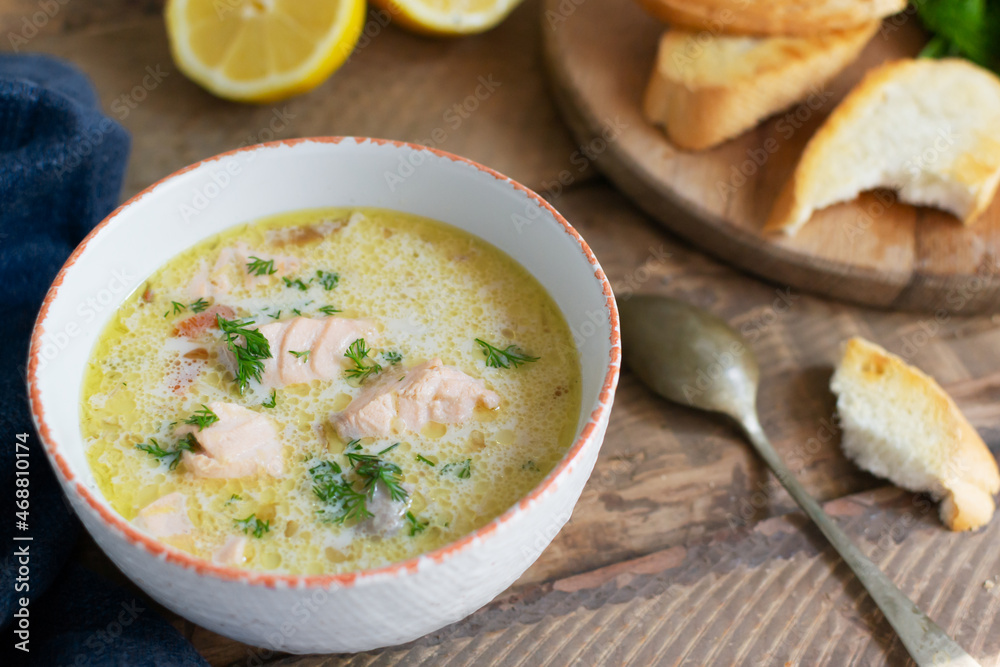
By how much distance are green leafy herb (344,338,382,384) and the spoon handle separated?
3.35ft

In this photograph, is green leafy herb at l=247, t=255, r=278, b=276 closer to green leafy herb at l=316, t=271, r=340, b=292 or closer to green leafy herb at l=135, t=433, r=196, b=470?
green leafy herb at l=316, t=271, r=340, b=292

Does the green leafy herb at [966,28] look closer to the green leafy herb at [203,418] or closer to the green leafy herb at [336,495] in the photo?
the green leafy herb at [336,495]

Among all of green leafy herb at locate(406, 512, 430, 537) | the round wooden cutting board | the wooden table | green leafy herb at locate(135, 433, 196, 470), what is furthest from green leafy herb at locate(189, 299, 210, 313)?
the round wooden cutting board

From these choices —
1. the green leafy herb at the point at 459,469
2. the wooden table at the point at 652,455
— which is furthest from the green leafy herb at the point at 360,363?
the wooden table at the point at 652,455

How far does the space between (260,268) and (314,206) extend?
0.23 meters

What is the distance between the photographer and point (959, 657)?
169 cm

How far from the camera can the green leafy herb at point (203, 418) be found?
1.55 m

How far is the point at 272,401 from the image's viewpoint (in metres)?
1.63

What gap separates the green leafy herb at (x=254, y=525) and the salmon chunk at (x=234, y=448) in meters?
0.09

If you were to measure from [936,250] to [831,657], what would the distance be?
1306mm

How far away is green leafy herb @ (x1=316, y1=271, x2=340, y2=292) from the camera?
1.87 m

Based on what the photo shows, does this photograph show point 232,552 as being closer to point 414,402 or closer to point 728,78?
point 414,402

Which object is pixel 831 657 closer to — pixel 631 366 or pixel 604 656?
pixel 604 656

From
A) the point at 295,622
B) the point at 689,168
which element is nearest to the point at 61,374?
the point at 295,622
